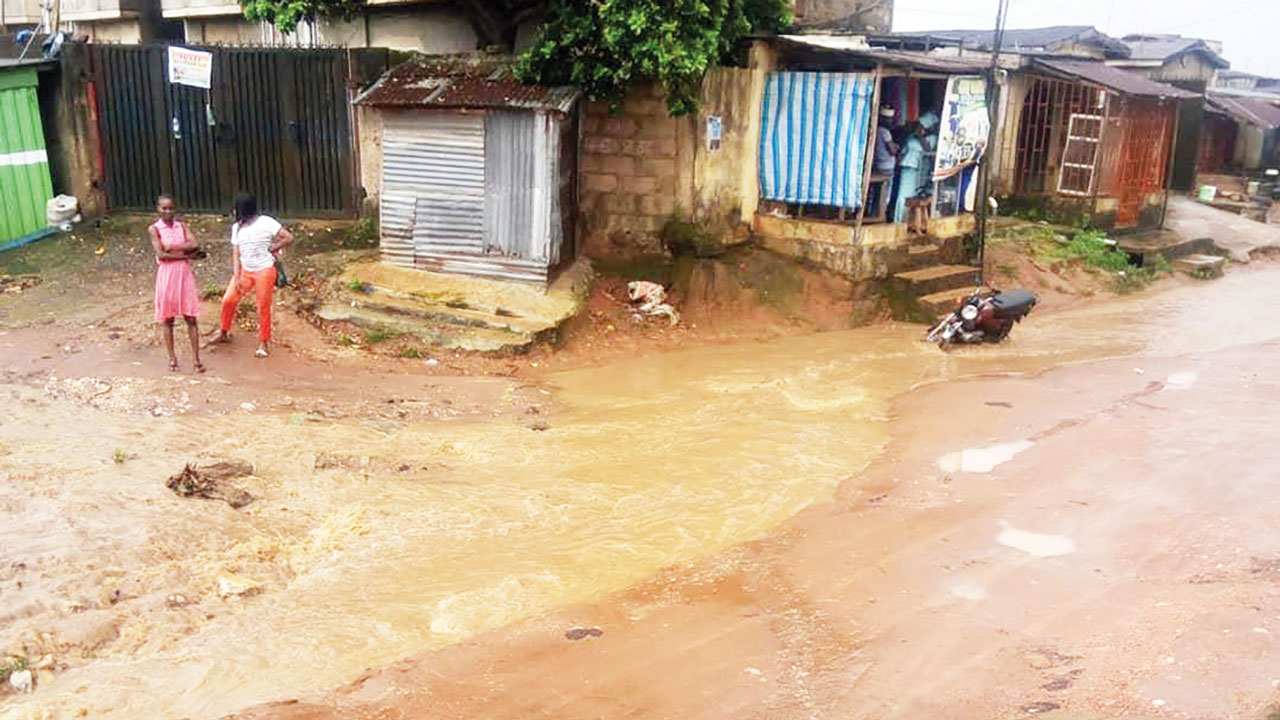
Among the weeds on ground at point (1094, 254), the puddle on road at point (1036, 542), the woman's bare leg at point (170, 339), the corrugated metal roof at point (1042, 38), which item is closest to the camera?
the puddle on road at point (1036, 542)

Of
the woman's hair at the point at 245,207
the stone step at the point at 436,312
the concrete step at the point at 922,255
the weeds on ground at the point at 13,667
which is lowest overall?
the weeds on ground at the point at 13,667

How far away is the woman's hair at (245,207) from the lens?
30.5 feet

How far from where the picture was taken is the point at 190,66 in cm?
1319

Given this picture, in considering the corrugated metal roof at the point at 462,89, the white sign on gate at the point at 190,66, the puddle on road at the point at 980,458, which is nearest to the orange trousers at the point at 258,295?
the corrugated metal roof at the point at 462,89

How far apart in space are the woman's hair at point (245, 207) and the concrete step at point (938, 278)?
25.1 ft

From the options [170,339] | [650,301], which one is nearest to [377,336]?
[170,339]

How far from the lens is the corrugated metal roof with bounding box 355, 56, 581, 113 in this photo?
11.2 m

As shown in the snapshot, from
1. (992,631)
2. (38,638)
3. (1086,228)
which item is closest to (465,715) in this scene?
(38,638)

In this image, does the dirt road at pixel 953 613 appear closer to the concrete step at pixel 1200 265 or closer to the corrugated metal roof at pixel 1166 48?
the concrete step at pixel 1200 265

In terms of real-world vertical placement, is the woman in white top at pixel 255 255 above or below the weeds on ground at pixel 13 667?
above

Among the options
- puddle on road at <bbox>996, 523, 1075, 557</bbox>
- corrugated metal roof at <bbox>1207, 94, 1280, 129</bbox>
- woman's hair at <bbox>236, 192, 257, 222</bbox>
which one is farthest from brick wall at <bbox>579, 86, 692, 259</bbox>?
corrugated metal roof at <bbox>1207, 94, 1280, 129</bbox>

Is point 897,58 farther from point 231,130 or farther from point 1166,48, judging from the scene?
point 1166,48

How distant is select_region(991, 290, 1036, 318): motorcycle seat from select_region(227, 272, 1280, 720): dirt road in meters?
3.05

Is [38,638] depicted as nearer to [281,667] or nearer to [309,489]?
[281,667]
